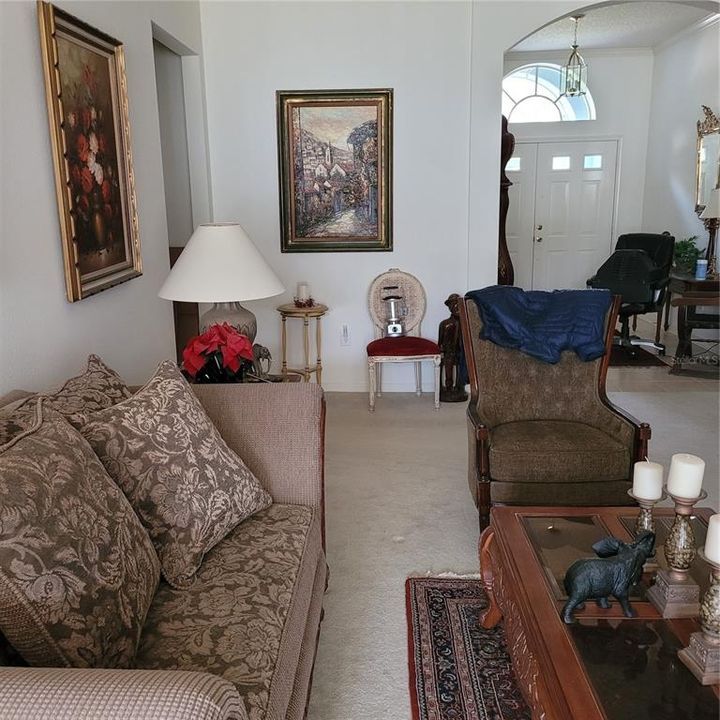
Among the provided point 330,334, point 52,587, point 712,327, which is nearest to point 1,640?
point 52,587

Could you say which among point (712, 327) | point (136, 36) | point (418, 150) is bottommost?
point (712, 327)

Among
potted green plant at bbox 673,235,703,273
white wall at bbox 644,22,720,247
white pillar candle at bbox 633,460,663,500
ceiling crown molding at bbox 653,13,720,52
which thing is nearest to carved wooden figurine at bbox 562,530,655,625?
white pillar candle at bbox 633,460,663,500

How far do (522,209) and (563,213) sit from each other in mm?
463

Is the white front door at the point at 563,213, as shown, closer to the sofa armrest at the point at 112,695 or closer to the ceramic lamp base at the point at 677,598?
the ceramic lamp base at the point at 677,598

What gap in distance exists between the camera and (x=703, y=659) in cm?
129

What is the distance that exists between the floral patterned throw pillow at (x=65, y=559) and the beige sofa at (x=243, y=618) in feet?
0.30

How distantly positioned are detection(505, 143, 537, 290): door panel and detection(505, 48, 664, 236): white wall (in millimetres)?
207

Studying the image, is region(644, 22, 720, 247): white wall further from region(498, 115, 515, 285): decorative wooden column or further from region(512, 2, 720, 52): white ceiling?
region(498, 115, 515, 285): decorative wooden column

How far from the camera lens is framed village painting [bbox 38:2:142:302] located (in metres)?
2.22

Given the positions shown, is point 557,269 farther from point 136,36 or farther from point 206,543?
point 206,543

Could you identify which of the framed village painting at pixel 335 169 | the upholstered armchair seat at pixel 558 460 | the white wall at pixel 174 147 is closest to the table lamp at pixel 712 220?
the framed village painting at pixel 335 169

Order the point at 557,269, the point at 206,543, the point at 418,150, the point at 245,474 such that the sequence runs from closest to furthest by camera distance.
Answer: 1. the point at 206,543
2. the point at 245,474
3. the point at 418,150
4. the point at 557,269

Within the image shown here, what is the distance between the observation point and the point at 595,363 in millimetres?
2850

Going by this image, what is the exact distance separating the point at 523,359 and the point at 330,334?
6.84ft
